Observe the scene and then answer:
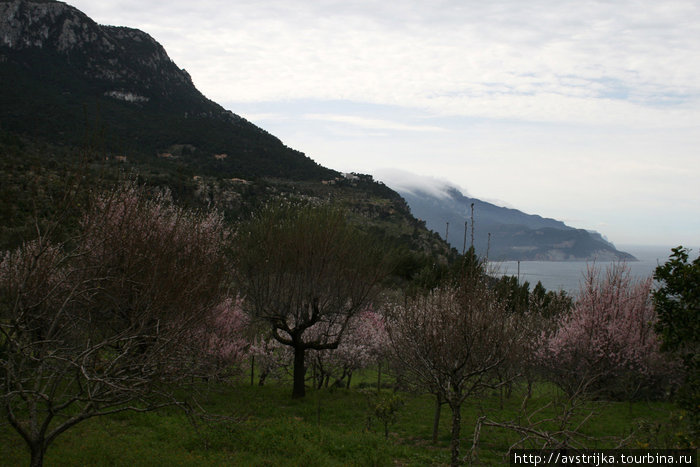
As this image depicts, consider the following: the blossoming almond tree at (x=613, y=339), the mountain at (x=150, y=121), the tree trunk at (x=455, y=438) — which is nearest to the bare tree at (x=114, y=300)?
the tree trunk at (x=455, y=438)

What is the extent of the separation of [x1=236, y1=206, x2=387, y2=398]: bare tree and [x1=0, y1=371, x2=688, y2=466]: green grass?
138 inches

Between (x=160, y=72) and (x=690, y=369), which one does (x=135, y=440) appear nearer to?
(x=690, y=369)

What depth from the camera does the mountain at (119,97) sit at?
85750 mm

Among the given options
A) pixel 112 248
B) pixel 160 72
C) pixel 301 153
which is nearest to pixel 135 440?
pixel 112 248

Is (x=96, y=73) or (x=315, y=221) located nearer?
(x=315, y=221)

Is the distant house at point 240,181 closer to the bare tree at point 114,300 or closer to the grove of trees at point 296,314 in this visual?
the grove of trees at point 296,314

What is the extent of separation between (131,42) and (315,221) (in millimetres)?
153983

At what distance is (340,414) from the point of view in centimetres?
1909

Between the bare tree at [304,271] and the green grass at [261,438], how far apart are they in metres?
3.51

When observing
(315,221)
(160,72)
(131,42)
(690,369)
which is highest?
(131,42)

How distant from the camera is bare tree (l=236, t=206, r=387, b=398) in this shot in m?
19.2

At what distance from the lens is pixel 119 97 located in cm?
10906

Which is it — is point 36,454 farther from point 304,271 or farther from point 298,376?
point 298,376

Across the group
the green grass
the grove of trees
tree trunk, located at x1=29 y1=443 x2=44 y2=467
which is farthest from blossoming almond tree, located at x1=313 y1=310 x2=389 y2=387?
tree trunk, located at x1=29 y1=443 x2=44 y2=467
